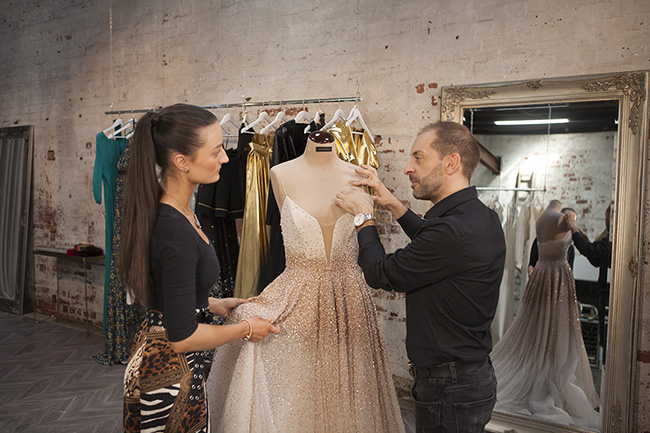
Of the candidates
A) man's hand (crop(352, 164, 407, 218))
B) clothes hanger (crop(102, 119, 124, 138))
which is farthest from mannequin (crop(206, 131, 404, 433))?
clothes hanger (crop(102, 119, 124, 138))

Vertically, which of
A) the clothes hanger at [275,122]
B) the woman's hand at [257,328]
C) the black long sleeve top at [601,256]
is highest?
the clothes hanger at [275,122]

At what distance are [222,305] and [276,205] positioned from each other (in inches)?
44.8

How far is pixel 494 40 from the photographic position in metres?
3.06

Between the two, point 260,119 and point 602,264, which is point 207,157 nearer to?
point 260,119

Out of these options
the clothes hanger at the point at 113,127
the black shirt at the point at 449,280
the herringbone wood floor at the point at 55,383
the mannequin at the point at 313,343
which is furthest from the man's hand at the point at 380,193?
the clothes hanger at the point at 113,127

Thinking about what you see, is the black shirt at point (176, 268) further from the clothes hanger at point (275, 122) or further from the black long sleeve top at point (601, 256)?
the black long sleeve top at point (601, 256)

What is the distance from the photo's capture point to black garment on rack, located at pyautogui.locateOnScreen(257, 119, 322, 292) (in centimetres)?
309

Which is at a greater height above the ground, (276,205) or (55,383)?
(276,205)

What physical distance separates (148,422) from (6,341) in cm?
417

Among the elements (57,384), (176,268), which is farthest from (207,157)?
(57,384)

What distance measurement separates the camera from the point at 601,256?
280 centimetres

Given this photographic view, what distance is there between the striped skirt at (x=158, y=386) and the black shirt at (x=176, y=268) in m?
0.09

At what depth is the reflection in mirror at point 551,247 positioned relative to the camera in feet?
9.20

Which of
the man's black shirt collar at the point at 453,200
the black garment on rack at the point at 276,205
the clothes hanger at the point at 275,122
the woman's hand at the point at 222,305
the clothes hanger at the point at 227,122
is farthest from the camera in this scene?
the clothes hanger at the point at 227,122
